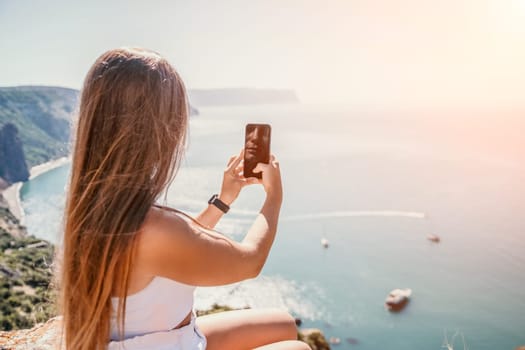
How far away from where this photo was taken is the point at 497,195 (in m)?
45.5

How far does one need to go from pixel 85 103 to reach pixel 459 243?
40287mm

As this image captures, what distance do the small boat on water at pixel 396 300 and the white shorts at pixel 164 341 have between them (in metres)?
29.7

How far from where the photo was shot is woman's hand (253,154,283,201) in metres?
1.46

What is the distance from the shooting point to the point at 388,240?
37.2 metres

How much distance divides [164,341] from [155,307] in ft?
0.42

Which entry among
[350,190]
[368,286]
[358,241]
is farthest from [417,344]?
[350,190]

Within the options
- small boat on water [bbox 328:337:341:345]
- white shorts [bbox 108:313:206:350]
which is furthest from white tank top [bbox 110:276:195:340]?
small boat on water [bbox 328:337:341:345]

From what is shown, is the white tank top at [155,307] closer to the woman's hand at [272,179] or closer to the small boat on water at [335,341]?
the woman's hand at [272,179]

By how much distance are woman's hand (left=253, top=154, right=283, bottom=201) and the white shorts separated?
508 mm

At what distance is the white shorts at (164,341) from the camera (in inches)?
47.8

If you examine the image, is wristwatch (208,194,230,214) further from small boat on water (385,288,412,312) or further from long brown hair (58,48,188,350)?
small boat on water (385,288,412,312)

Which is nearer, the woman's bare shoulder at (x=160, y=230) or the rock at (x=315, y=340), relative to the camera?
the woman's bare shoulder at (x=160, y=230)

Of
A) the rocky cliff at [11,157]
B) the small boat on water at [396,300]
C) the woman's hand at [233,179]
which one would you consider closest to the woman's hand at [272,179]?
the woman's hand at [233,179]

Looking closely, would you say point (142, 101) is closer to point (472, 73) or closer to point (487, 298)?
point (487, 298)
